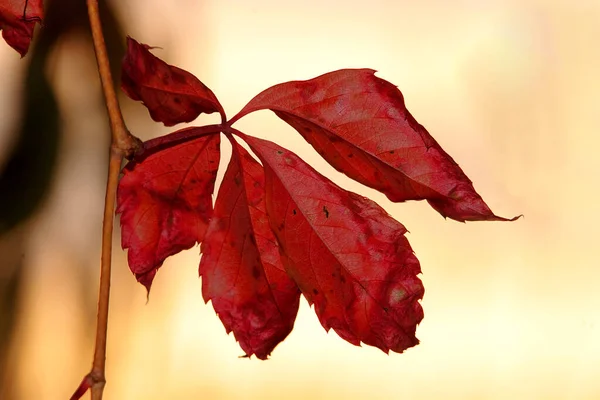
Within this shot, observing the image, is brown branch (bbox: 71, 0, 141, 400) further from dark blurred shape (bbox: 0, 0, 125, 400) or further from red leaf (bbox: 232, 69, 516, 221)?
dark blurred shape (bbox: 0, 0, 125, 400)

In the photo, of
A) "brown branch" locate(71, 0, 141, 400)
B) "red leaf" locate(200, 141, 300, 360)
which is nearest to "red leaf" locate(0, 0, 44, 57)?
"brown branch" locate(71, 0, 141, 400)

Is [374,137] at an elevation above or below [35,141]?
below

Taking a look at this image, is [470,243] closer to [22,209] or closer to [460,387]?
[460,387]

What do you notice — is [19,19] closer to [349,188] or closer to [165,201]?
[165,201]

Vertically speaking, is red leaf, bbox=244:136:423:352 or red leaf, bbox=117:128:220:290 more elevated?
red leaf, bbox=117:128:220:290

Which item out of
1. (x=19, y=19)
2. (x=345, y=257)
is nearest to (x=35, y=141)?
(x=19, y=19)
